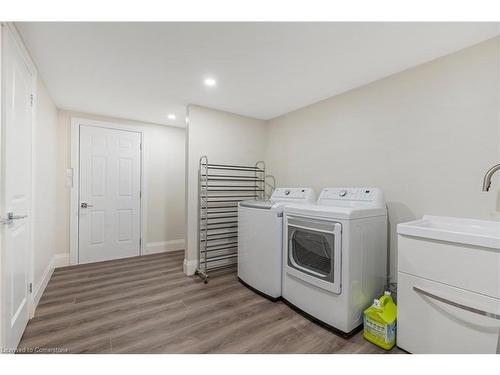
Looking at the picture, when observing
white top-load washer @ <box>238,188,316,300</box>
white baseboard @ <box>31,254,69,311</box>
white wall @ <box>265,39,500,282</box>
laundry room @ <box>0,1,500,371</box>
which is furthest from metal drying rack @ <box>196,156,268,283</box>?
white baseboard @ <box>31,254,69,311</box>

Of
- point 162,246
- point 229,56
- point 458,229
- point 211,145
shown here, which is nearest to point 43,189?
point 211,145

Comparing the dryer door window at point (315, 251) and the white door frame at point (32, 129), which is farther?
the dryer door window at point (315, 251)

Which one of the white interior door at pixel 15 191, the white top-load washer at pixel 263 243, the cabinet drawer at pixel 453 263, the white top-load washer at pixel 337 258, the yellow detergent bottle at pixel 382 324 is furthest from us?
the white top-load washer at pixel 263 243

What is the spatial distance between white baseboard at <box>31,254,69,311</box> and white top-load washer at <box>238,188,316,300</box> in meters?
1.94

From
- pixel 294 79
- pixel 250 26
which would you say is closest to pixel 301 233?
pixel 294 79

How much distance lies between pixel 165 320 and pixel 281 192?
73.1 inches

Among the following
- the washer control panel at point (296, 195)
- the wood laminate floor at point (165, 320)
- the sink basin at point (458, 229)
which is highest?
the washer control panel at point (296, 195)

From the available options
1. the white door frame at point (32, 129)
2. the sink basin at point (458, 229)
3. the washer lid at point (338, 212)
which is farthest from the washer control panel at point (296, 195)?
the white door frame at point (32, 129)

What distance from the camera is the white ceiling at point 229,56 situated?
4.97ft

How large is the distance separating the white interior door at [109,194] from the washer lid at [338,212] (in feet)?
8.90

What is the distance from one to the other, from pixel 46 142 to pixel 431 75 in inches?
146

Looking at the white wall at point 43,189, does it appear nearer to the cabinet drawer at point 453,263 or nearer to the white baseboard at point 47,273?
the white baseboard at point 47,273

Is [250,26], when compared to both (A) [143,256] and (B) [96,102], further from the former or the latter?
(A) [143,256]

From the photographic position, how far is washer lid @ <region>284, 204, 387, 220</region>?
67.4 inches
